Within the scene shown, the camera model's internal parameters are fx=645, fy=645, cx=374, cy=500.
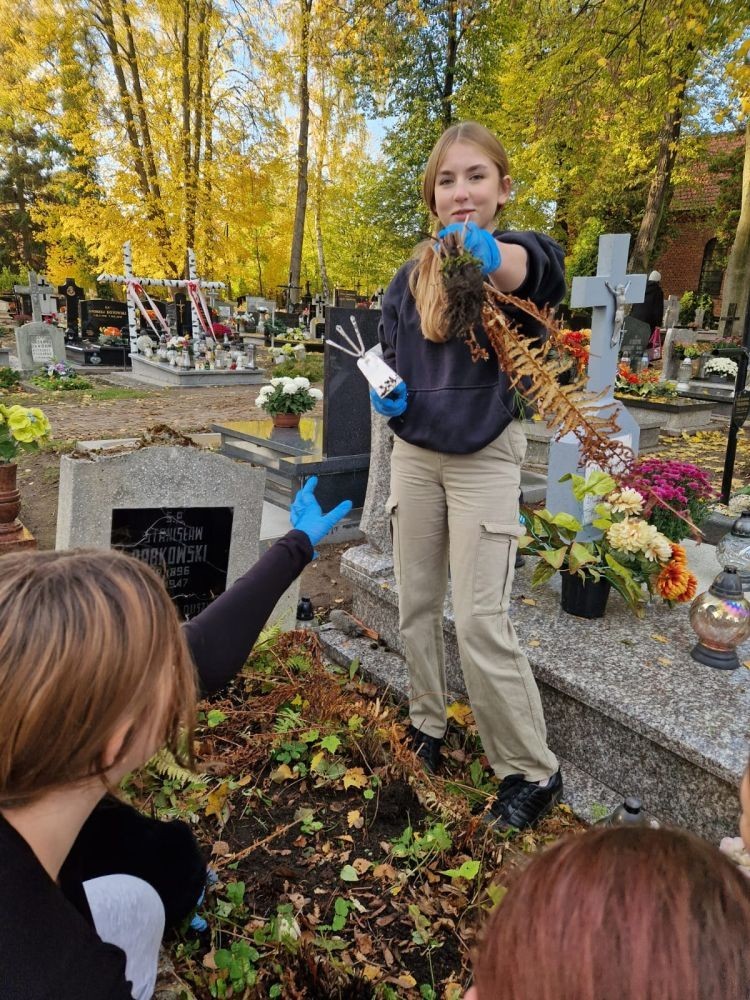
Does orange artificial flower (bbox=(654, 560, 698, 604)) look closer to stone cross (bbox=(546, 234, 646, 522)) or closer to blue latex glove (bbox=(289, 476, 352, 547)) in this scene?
stone cross (bbox=(546, 234, 646, 522))

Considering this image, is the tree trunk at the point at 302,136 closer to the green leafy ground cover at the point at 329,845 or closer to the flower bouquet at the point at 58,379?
the flower bouquet at the point at 58,379

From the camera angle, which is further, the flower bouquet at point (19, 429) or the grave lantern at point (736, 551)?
the flower bouquet at point (19, 429)

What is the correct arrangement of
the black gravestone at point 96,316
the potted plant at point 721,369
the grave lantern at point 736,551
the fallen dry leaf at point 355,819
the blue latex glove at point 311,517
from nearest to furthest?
the blue latex glove at point 311,517 → the fallen dry leaf at point 355,819 → the grave lantern at point 736,551 → the potted plant at point 721,369 → the black gravestone at point 96,316

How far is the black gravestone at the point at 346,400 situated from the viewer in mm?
4809

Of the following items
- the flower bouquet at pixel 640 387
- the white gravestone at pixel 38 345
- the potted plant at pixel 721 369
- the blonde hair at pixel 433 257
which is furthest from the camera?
the white gravestone at pixel 38 345

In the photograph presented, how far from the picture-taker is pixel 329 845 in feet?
6.84

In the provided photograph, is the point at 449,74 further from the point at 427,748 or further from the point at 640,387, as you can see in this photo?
the point at 427,748

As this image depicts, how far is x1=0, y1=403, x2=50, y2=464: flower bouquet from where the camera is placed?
4.05 meters

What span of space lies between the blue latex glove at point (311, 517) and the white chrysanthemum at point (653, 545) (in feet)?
4.31

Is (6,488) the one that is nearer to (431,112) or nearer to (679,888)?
(679,888)

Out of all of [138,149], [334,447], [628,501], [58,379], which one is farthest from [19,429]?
[138,149]

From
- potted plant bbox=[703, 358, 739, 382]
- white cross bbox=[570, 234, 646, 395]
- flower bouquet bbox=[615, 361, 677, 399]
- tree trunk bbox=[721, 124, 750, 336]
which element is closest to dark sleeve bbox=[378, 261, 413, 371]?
white cross bbox=[570, 234, 646, 395]

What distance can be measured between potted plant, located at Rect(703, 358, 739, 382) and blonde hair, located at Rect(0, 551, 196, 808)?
11688mm

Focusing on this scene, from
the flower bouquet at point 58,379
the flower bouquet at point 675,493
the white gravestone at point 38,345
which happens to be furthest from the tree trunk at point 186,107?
the flower bouquet at point 675,493
